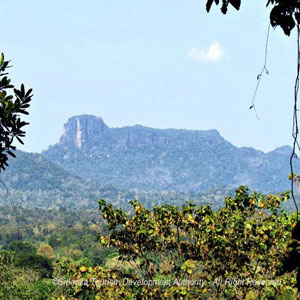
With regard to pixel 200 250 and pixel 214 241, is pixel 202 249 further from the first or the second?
pixel 214 241

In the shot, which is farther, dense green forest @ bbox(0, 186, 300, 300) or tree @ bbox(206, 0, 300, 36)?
dense green forest @ bbox(0, 186, 300, 300)

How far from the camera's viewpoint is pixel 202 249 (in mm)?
11930

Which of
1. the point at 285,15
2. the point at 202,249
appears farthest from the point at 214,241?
the point at 285,15

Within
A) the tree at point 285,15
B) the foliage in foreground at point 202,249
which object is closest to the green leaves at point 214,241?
the foliage in foreground at point 202,249

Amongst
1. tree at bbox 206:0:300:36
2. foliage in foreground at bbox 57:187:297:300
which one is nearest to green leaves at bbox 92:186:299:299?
foliage in foreground at bbox 57:187:297:300

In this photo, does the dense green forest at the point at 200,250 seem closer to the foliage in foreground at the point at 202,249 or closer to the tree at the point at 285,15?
the foliage in foreground at the point at 202,249

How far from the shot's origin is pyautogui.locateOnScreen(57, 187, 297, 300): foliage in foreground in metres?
11.3

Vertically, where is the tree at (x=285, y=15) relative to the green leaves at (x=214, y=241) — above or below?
above

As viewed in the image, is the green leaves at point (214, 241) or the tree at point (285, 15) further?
the green leaves at point (214, 241)

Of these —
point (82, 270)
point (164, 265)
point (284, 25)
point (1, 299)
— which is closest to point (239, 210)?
point (164, 265)

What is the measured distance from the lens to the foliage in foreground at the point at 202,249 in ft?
37.2

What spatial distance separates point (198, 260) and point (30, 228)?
150 metres

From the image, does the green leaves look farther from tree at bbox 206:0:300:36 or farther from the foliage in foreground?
tree at bbox 206:0:300:36

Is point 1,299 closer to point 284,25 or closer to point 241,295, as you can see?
point 241,295
